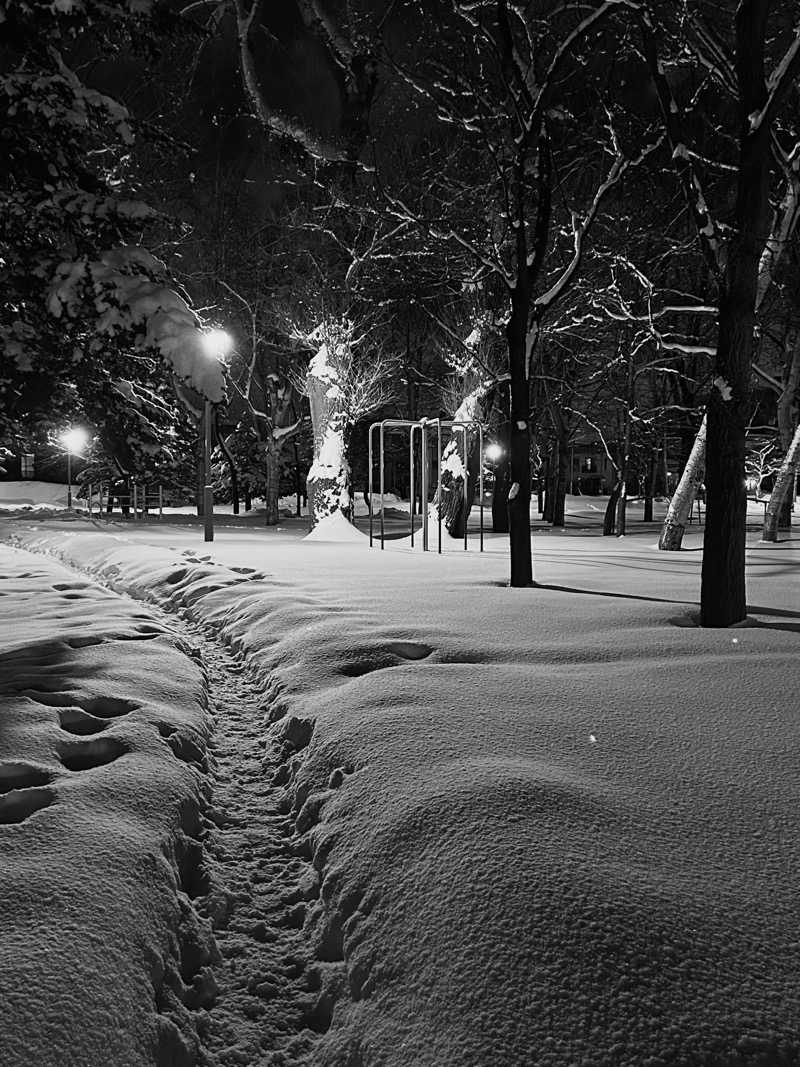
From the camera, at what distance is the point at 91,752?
123 inches

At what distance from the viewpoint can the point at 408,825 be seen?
7.94 ft

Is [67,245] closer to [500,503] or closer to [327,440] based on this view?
[327,440]

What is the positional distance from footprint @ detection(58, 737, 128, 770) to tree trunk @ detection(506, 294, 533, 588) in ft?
17.8

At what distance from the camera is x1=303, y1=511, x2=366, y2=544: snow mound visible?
1742 centimetres

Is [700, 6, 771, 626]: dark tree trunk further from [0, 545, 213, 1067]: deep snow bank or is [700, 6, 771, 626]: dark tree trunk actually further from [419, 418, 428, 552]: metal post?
[419, 418, 428, 552]: metal post

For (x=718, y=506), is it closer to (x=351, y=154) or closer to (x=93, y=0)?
(x=93, y=0)

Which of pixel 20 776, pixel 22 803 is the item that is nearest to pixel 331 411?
pixel 20 776

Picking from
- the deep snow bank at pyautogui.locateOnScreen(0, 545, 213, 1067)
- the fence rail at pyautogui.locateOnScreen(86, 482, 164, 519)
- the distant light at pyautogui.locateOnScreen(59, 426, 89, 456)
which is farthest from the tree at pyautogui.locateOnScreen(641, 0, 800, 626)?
the distant light at pyautogui.locateOnScreen(59, 426, 89, 456)

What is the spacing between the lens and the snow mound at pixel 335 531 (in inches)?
686

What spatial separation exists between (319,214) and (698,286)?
11219 millimetres

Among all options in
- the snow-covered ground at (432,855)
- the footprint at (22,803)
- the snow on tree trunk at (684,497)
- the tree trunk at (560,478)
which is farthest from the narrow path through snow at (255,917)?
the tree trunk at (560,478)

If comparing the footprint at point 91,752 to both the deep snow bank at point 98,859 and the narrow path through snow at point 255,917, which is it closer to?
the deep snow bank at point 98,859

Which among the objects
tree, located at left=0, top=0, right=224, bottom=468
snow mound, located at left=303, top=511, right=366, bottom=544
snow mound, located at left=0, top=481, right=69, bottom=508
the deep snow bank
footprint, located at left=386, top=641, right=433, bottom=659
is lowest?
the deep snow bank

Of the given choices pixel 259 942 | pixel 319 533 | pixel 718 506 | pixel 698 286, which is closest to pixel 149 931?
pixel 259 942
